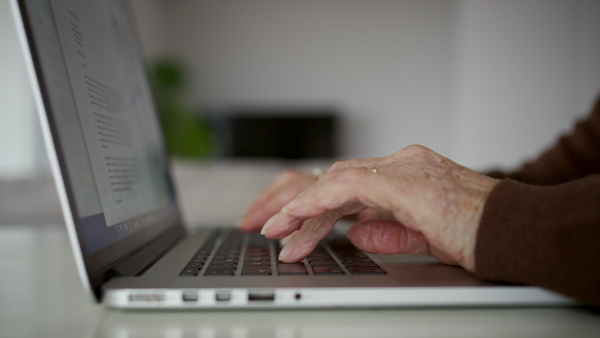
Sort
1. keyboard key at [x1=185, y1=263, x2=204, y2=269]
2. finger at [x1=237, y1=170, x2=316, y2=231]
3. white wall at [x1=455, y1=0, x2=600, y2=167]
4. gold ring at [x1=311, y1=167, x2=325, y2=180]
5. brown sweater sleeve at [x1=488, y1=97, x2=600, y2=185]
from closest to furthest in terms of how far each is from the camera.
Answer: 1. keyboard key at [x1=185, y1=263, x2=204, y2=269]
2. finger at [x1=237, y1=170, x2=316, y2=231]
3. gold ring at [x1=311, y1=167, x2=325, y2=180]
4. brown sweater sleeve at [x1=488, y1=97, x2=600, y2=185]
5. white wall at [x1=455, y1=0, x2=600, y2=167]

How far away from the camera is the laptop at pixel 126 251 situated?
42cm

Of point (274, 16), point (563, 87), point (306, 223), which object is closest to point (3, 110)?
point (274, 16)

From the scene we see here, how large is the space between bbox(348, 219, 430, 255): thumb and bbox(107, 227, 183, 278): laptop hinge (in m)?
0.25

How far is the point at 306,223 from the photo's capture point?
0.56 meters

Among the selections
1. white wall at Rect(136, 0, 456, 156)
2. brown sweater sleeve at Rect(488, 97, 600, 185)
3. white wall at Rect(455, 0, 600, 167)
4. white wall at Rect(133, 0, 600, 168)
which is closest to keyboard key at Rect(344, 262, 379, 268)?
brown sweater sleeve at Rect(488, 97, 600, 185)

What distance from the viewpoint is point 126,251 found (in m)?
0.55

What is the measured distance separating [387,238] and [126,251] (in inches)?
12.5

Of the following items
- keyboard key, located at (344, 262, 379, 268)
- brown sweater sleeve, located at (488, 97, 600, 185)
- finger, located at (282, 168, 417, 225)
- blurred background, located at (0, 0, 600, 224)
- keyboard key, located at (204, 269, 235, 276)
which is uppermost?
blurred background, located at (0, 0, 600, 224)

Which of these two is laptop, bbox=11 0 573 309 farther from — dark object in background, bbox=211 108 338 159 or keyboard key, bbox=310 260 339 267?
dark object in background, bbox=211 108 338 159

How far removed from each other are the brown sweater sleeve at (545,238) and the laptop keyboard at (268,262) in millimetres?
118

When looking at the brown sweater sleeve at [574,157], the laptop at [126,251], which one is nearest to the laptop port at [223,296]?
the laptop at [126,251]

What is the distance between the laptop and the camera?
42 centimetres

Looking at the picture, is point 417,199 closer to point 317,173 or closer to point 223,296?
point 223,296

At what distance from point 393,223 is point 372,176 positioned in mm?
123
